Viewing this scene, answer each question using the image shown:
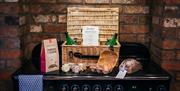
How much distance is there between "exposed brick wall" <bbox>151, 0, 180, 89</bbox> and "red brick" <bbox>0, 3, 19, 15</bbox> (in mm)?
1092

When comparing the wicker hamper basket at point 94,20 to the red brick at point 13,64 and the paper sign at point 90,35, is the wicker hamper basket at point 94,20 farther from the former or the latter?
the red brick at point 13,64

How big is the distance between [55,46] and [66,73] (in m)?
0.21

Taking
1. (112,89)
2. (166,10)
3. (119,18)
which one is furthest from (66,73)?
(166,10)

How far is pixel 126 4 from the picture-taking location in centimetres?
215

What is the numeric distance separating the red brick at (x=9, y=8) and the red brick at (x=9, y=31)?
0.37ft

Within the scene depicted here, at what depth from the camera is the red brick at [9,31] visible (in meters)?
1.90

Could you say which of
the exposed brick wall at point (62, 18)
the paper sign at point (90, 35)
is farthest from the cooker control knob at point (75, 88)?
the exposed brick wall at point (62, 18)

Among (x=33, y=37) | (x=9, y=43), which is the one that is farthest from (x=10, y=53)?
(x=33, y=37)

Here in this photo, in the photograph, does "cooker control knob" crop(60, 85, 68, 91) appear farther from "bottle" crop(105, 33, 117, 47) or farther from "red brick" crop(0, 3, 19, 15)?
"red brick" crop(0, 3, 19, 15)

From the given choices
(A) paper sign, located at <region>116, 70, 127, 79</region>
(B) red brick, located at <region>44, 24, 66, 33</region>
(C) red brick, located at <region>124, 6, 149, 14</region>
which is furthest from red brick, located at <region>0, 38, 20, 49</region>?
(C) red brick, located at <region>124, 6, 149, 14</region>

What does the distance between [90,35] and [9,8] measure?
0.64 m

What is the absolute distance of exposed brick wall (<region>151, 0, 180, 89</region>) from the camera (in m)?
1.91

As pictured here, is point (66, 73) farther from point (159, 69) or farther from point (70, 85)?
point (159, 69)

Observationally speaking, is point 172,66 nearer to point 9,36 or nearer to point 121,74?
point 121,74
